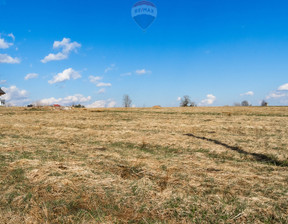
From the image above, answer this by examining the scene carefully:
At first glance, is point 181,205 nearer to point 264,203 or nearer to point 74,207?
point 264,203

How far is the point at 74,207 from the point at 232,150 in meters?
8.11

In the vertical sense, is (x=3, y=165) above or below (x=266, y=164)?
above

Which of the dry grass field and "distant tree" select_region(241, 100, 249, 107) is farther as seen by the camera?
"distant tree" select_region(241, 100, 249, 107)

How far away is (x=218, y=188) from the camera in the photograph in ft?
17.1

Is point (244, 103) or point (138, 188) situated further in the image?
point (244, 103)

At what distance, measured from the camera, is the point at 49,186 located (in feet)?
17.0

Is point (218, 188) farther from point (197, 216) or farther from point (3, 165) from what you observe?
point (3, 165)

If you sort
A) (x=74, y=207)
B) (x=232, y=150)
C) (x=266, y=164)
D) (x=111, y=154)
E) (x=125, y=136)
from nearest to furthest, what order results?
(x=74, y=207)
(x=266, y=164)
(x=111, y=154)
(x=232, y=150)
(x=125, y=136)

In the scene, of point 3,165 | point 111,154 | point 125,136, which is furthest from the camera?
point 125,136

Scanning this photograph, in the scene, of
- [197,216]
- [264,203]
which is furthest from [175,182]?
[264,203]

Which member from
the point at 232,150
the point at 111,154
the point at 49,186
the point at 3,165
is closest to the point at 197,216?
the point at 49,186

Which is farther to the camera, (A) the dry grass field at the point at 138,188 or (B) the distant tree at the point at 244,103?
(B) the distant tree at the point at 244,103

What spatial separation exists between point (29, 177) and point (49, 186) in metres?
0.95

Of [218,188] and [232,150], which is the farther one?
[232,150]
